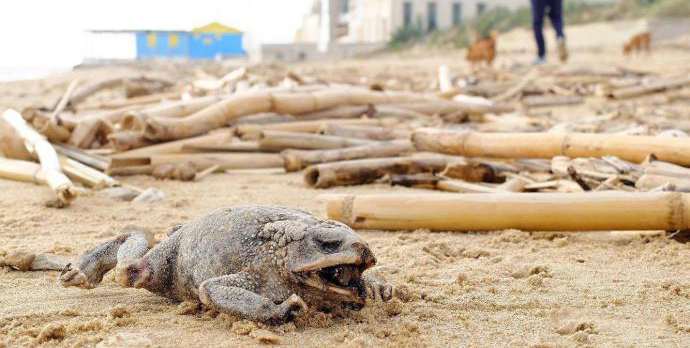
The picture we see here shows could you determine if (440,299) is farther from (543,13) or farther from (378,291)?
(543,13)

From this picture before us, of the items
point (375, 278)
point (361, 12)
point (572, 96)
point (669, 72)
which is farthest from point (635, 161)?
point (361, 12)

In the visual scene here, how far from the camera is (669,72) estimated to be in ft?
49.9

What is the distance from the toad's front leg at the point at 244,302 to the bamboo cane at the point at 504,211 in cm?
150

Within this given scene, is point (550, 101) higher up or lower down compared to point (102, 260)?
lower down

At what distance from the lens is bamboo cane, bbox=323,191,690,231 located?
3.90 metres

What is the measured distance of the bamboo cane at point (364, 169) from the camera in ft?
18.3

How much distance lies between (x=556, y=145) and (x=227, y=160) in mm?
2502

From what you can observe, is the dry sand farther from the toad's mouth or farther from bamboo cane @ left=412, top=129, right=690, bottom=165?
bamboo cane @ left=412, top=129, right=690, bottom=165

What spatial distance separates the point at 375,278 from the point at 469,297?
0.38 metres

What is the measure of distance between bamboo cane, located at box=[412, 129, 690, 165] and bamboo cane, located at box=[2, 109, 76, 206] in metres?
2.54

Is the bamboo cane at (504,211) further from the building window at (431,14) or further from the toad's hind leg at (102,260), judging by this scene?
the building window at (431,14)

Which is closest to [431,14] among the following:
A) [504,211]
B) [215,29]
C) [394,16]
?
[394,16]

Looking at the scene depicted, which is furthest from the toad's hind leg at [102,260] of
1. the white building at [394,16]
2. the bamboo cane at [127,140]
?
the white building at [394,16]

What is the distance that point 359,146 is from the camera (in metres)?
6.37
